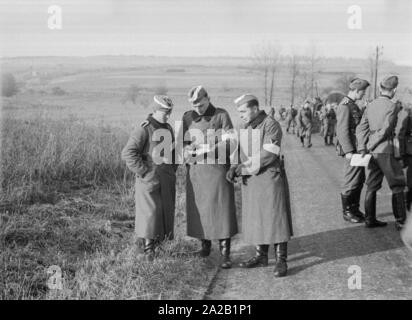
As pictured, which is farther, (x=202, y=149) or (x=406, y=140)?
(x=406, y=140)

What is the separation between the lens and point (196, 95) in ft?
20.6

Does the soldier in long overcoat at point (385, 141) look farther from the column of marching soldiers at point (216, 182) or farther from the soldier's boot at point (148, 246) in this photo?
the soldier's boot at point (148, 246)

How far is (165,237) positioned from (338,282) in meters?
1.99

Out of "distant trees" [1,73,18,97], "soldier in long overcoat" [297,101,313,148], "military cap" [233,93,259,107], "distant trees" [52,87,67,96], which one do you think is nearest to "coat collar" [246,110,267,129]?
"military cap" [233,93,259,107]

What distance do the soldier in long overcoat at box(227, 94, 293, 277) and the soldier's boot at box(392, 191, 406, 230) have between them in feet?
7.62

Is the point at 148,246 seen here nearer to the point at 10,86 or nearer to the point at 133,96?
the point at 10,86

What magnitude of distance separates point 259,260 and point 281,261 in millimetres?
347

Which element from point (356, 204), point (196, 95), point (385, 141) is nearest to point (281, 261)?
point (196, 95)

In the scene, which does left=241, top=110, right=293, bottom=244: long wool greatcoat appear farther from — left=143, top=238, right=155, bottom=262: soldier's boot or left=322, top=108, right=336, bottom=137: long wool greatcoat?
left=322, top=108, right=336, bottom=137: long wool greatcoat

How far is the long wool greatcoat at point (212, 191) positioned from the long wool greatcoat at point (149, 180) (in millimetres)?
336

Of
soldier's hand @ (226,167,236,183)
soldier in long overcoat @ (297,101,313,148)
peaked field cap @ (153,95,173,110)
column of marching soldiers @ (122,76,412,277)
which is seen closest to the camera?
column of marching soldiers @ (122,76,412,277)

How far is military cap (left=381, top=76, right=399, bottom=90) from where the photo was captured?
7691 mm

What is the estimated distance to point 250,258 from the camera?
6527 millimetres
